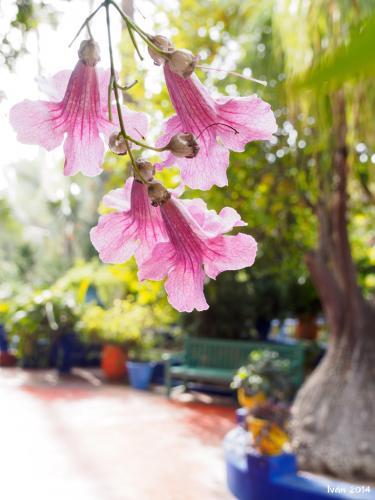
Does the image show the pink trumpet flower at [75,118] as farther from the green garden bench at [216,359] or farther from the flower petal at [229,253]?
the green garden bench at [216,359]

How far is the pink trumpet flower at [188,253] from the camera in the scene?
0.35 metres

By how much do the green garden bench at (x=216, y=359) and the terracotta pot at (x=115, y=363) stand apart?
0.91 meters

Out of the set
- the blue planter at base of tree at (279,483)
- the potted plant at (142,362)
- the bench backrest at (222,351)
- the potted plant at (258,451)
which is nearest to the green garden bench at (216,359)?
the bench backrest at (222,351)

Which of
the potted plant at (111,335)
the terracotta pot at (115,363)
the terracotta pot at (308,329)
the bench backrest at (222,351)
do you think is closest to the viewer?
the bench backrest at (222,351)

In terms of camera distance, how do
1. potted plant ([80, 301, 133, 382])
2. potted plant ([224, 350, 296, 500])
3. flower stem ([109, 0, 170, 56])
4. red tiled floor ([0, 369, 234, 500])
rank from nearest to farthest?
flower stem ([109, 0, 170, 56]) < potted plant ([224, 350, 296, 500]) < red tiled floor ([0, 369, 234, 500]) < potted plant ([80, 301, 133, 382])

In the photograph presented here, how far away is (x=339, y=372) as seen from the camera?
4.08 m

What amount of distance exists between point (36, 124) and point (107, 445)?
207 inches

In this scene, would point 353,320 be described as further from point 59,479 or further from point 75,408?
point 75,408

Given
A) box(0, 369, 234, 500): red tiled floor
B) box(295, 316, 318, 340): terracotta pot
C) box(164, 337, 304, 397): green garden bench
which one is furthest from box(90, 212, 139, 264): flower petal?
box(295, 316, 318, 340): terracotta pot

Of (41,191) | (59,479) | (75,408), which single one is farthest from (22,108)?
(41,191)

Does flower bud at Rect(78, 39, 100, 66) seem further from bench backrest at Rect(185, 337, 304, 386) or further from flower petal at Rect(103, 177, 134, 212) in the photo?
bench backrest at Rect(185, 337, 304, 386)

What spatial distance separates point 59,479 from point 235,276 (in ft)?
14.2

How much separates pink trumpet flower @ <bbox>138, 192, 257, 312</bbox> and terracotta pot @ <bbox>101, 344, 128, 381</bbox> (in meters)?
8.68

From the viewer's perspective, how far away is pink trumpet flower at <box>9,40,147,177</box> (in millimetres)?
365
